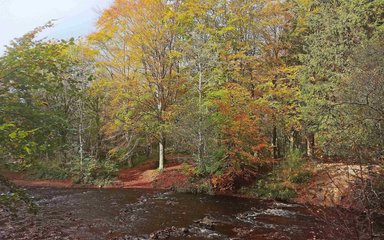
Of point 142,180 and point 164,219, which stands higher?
point 142,180

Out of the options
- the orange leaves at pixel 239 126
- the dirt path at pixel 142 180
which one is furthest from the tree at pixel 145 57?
the orange leaves at pixel 239 126

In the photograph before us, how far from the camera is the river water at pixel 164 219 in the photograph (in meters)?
11.8

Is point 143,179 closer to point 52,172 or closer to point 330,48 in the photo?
point 52,172

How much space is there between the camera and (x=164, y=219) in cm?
1425

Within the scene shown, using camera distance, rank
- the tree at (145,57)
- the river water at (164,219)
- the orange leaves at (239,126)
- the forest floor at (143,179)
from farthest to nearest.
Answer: the tree at (145,57) < the forest floor at (143,179) < the orange leaves at (239,126) < the river water at (164,219)

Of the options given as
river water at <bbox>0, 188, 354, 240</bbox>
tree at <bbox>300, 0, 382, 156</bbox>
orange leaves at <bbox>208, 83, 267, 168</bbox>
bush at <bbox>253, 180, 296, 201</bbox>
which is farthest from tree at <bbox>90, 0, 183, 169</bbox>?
tree at <bbox>300, 0, 382, 156</bbox>

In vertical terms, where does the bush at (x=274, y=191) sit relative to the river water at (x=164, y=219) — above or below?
above

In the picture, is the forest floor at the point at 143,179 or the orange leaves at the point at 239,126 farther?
the forest floor at the point at 143,179

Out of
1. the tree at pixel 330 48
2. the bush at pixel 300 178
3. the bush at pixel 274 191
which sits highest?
the tree at pixel 330 48

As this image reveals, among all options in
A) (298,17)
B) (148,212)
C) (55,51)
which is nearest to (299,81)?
(298,17)

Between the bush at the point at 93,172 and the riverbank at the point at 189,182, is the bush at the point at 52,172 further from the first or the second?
the bush at the point at 93,172

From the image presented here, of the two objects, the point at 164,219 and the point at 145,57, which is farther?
the point at 145,57

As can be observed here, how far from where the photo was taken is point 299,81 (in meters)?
23.9

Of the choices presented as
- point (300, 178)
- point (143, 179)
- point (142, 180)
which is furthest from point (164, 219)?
point (143, 179)
